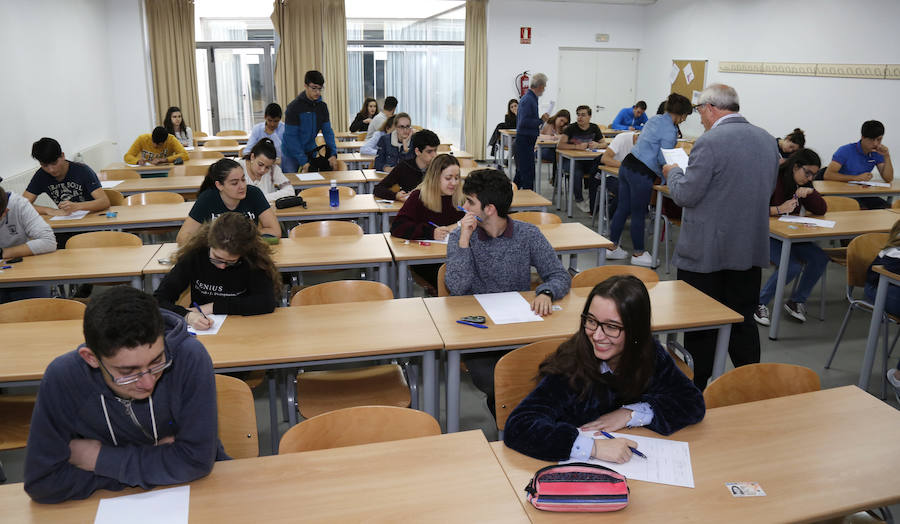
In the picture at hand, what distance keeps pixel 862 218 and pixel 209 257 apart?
15.7 feet

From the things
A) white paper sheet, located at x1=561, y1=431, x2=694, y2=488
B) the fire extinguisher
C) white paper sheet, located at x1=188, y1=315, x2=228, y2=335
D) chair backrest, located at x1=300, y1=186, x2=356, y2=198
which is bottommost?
white paper sheet, located at x1=561, y1=431, x2=694, y2=488

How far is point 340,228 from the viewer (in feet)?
14.6

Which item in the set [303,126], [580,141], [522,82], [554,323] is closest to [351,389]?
[554,323]

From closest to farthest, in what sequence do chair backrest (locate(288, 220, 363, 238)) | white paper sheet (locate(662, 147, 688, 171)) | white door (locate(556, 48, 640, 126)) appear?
1. white paper sheet (locate(662, 147, 688, 171))
2. chair backrest (locate(288, 220, 363, 238))
3. white door (locate(556, 48, 640, 126))

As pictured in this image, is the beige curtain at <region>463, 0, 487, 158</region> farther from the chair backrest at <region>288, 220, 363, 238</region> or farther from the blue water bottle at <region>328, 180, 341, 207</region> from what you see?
the chair backrest at <region>288, 220, 363, 238</region>

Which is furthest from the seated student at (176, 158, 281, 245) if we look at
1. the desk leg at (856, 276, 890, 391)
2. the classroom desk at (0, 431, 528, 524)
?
the desk leg at (856, 276, 890, 391)

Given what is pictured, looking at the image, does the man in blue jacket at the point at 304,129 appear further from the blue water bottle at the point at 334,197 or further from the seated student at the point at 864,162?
the seated student at the point at 864,162

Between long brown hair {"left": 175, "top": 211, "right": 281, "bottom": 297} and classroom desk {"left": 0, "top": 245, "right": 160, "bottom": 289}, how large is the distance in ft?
2.46

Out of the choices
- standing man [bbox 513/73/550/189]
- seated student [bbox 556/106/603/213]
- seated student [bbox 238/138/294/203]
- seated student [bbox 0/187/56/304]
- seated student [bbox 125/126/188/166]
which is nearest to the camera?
seated student [bbox 0/187/56/304]

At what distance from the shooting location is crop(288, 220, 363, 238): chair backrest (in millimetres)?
4410

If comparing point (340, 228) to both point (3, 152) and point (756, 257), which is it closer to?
point (756, 257)

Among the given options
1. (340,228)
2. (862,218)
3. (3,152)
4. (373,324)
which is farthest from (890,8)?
(3,152)

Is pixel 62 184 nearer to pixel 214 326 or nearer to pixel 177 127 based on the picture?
pixel 214 326

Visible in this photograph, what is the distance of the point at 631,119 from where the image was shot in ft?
36.8
